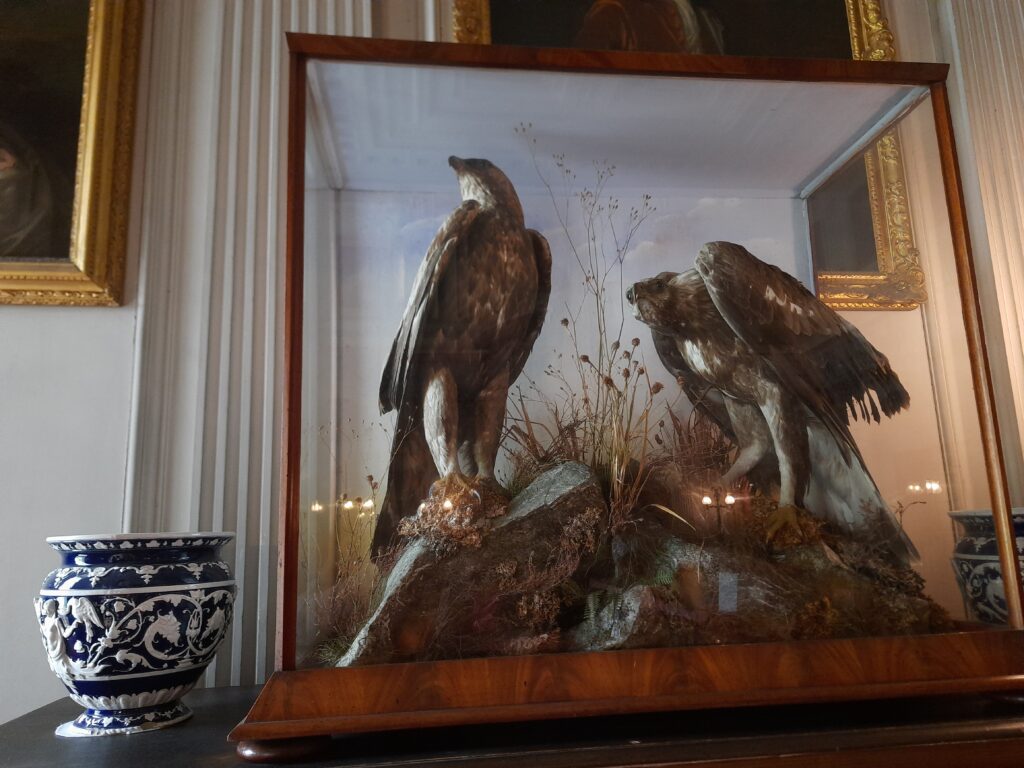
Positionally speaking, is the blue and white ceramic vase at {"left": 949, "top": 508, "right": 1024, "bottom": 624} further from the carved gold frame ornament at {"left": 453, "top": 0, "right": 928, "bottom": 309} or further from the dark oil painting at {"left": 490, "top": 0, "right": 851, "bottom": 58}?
the dark oil painting at {"left": 490, "top": 0, "right": 851, "bottom": 58}

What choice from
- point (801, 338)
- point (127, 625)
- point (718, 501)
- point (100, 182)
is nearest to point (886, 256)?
point (801, 338)

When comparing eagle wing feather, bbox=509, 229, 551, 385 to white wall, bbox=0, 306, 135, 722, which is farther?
white wall, bbox=0, 306, 135, 722

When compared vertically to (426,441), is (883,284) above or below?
above

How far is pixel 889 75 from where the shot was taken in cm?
119

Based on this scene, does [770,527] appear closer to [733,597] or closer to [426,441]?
[733,597]

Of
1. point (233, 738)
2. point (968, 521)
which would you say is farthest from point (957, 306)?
point (233, 738)

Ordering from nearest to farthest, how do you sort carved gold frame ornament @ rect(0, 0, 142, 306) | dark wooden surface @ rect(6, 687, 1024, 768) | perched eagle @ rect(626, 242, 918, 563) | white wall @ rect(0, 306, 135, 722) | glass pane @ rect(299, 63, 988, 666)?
dark wooden surface @ rect(6, 687, 1024, 768)
glass pane @ rect(299, 63, 988, 666)
perched eagle @ rect(626, 242, 918, 563)
white wall @ rect(0, 306, 135, 722)
carved gold frame ornament @ rect(0, 0, 142, 306)

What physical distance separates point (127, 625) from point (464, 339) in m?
0.61

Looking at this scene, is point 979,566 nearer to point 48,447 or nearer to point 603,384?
point 603,384

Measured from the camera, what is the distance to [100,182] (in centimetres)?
152

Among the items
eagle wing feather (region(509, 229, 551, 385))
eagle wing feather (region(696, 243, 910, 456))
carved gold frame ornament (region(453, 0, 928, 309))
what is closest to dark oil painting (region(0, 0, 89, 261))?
eagle wing feather (region(509, 229, 551, 385))

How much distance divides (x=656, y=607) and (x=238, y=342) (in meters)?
1.01

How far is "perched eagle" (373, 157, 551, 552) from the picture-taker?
1.03m

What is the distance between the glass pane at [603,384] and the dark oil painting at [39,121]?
79cm
